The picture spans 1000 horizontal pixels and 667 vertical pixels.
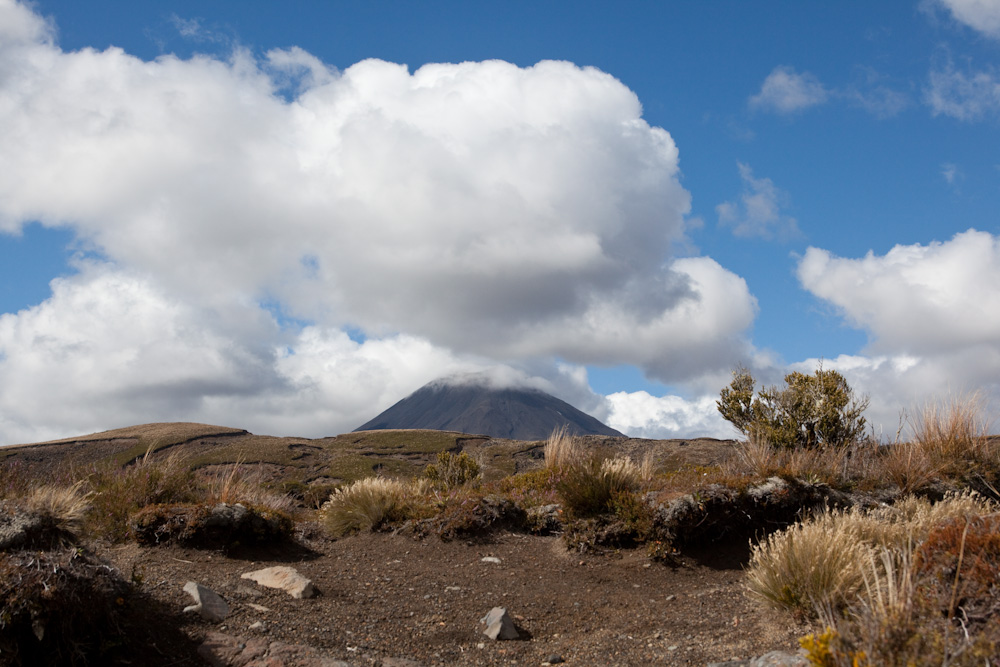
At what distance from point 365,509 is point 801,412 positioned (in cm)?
896

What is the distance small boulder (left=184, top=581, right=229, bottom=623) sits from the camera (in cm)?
505

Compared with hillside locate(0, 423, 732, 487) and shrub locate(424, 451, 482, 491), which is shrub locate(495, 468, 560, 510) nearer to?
shrub locate(424, 451, 482, 491)

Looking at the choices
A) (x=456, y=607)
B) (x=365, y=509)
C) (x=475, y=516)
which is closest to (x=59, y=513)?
(x=456, y=607)

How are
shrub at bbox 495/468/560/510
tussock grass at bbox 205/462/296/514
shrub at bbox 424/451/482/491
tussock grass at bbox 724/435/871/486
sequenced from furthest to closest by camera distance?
shrub at bbox 424/451/482/491, shrub at bbox 495/468/560/510, tussock grass at bbox 724/435/871/486, tussock grass at bbox 205/462/296/514

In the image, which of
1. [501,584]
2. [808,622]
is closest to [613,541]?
[501,584]

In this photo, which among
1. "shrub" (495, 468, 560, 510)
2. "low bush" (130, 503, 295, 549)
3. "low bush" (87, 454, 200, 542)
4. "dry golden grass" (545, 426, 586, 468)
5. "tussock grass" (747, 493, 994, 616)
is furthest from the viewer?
"dry golden grass" (545, 426, 586, 468)

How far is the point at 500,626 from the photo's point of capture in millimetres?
5504

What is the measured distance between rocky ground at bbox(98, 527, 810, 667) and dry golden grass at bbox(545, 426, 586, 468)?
2298 millimetres

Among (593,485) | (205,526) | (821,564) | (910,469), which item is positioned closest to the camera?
(821,564)

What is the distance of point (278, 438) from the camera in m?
70.0

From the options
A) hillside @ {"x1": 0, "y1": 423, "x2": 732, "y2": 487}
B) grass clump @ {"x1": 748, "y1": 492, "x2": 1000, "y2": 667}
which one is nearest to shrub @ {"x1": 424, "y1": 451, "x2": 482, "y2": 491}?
grass clump @ {"x1": 748, "y1": 492, "x2": 1000, "y2": 667}

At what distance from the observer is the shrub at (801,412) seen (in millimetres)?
12711

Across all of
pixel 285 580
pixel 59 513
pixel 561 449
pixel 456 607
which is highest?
pixel 561 449

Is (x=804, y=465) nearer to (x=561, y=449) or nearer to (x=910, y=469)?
(x=910, y=469)
